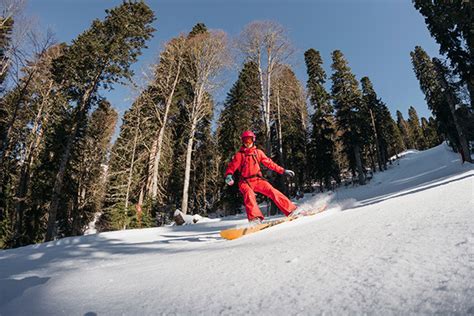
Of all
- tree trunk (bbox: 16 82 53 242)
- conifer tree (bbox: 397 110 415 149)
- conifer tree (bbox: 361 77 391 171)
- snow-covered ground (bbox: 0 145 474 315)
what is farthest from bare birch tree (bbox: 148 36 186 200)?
conifer tree (bbox: 397 110 415 149)

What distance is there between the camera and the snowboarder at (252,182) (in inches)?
197

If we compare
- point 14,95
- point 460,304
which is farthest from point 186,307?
point 14,95

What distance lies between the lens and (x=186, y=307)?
1337 mm

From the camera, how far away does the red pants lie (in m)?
4.99

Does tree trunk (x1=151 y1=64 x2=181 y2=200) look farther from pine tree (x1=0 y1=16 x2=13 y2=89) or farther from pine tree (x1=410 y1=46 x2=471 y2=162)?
pine tree (x1=410 y1=46 x2=471 y2=162)

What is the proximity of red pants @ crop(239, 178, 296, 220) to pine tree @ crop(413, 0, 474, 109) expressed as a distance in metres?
16.7

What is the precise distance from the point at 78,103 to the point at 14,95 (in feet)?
24.6

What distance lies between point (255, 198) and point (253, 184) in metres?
0.28

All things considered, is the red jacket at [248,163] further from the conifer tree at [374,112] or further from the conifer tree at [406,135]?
the conifer tree at [406,135]

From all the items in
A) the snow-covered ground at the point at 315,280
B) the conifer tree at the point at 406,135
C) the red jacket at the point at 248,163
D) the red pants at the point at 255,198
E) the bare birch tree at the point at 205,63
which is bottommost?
the snow-covered ground at the point at 315,280

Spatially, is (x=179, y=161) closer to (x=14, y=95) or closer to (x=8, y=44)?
(x=14, y=95)

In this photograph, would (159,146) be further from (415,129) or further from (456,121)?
(415,129)

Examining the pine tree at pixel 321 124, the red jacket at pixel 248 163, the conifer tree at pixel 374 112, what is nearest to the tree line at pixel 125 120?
the pine tree at pixel 321 124

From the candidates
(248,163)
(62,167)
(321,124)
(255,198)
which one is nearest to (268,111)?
(248,163)
